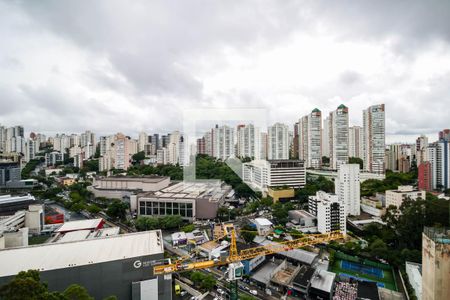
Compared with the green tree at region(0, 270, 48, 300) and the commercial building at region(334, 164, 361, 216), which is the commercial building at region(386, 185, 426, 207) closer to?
the commercial building at region(334, 164, 361, 216)

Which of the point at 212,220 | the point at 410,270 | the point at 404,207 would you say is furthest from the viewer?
the point at 212,220

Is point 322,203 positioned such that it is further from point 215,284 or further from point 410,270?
point 215,284

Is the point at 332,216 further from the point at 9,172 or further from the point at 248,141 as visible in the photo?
the point at 9,172

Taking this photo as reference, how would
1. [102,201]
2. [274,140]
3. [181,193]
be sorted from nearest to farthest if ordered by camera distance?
[181,193], [102,201], [274,140]

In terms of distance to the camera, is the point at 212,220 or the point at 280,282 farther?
the point at 212,220

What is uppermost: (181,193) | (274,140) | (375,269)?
(274,140)

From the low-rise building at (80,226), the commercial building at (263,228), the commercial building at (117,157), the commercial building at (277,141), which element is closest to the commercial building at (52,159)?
the commercial building at (117,157)

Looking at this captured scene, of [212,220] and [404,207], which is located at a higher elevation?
[404,207]

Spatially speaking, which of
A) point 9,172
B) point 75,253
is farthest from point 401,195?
point 9,172

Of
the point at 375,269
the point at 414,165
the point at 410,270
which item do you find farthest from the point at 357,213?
the point at 414,165
